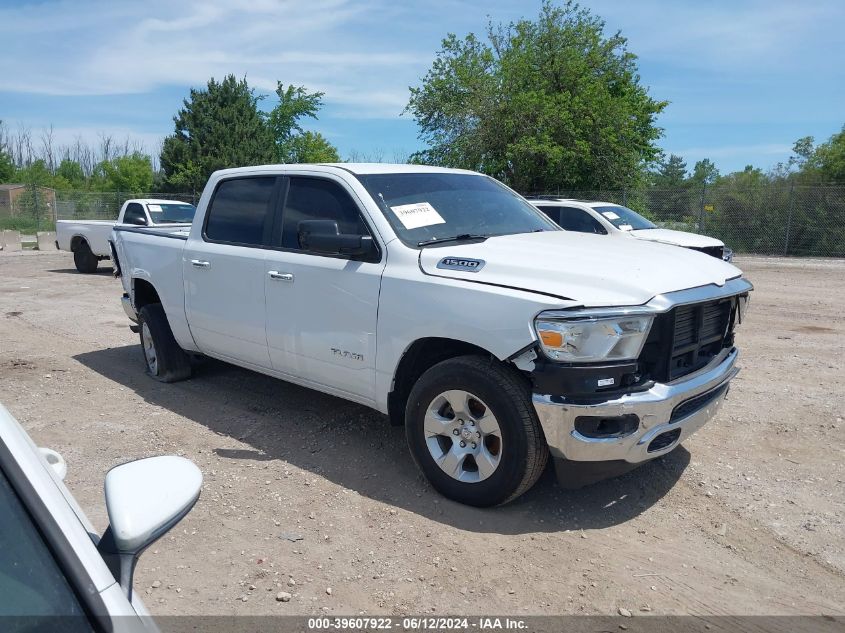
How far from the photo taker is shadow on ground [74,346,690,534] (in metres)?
3.82

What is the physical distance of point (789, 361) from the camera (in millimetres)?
7133

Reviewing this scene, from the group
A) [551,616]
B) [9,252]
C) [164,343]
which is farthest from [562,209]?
[9,252]

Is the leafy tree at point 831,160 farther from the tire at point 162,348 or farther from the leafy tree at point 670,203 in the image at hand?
the tire at point 162,348

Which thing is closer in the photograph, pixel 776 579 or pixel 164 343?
pixel 776 579

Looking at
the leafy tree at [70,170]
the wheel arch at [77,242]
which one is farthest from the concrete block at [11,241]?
the leafy tree at [70,170]

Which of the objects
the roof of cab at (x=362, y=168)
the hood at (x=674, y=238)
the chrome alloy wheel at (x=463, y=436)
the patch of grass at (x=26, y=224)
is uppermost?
the roof of cab at (x=362, y=168)

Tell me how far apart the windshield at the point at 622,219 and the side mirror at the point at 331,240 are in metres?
8.78

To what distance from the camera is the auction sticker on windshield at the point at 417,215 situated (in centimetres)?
434

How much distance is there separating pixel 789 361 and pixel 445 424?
16.5 feet

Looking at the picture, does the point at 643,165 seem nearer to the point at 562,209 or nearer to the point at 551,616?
the point at 562,209

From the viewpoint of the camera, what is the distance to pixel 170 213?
15188mm

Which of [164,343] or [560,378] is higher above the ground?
[560,378]

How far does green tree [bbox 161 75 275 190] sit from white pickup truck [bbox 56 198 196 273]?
83.8 feet

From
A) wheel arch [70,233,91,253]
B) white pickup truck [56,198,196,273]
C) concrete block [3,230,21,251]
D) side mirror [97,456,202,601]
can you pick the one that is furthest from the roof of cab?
concrete block [3,230,21,251]
